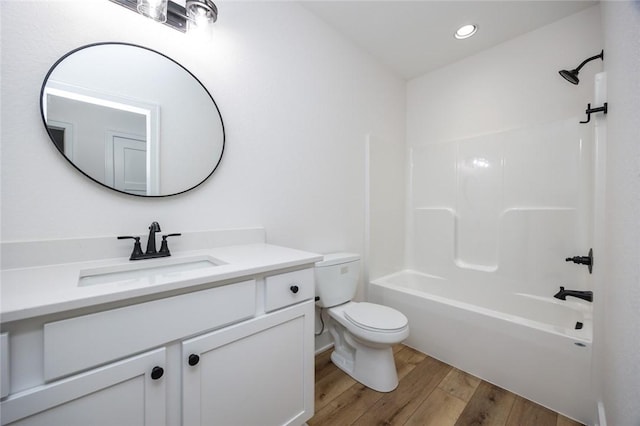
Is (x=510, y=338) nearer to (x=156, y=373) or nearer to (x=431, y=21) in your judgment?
(x=156, y=373)

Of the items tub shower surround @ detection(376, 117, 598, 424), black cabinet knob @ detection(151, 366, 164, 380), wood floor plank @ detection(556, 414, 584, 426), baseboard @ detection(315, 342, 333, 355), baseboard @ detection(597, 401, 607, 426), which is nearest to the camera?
black cabinet knob @ detection(151, 366, 164, 380)

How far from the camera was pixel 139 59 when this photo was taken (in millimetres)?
1105

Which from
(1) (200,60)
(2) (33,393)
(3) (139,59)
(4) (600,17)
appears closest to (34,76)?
(3) (139,59)

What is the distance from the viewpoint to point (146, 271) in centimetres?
100

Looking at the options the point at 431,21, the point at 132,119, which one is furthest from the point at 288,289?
the point at 431,21

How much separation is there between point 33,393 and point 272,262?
674mm

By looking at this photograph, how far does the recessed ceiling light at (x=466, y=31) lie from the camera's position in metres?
1.91

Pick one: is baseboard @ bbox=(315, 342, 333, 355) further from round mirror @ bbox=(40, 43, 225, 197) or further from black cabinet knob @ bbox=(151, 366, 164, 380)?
round mirror @ bbox=(40, 43, 225, 197)

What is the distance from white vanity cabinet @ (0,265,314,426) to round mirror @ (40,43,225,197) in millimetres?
654

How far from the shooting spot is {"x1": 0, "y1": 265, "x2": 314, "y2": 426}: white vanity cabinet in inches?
22.8

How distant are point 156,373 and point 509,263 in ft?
8.03

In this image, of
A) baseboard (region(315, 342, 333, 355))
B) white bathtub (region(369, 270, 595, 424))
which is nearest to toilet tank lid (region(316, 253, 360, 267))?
white bathtub (region(369, 270, 595, 424))

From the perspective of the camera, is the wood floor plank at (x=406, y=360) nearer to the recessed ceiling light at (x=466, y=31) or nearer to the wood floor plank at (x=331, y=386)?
the wood floor plank at (x=331, y=386)

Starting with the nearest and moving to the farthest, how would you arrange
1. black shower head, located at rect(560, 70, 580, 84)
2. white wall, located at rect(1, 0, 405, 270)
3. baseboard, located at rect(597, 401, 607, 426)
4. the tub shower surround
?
white wall, located at rect(1, 0, 405, 270) < baseboard, located at rect(597, 401, 607, 426) < the tub shower surround < black shower head, located at rect(560, 70, 580, 84)
